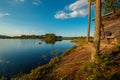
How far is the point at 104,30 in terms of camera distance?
85.3ft

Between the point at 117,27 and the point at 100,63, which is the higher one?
the point at 117,27

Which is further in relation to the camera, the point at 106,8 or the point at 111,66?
the point at 106,8

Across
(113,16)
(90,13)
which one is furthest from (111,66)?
(90,13)

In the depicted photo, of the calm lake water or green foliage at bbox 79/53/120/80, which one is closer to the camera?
green foliage at bbox 79/53/120/80

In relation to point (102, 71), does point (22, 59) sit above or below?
below

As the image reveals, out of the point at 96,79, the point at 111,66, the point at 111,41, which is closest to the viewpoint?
the point at 96,79

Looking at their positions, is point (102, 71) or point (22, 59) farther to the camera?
point (22, 59)

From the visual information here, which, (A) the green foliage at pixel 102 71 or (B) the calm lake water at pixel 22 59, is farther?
(B) the calm lake water at pixel 22 59

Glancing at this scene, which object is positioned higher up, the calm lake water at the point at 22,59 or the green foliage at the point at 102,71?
the green foliage at the point at 102,71

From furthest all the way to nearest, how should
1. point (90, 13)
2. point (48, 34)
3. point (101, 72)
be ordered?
point (48, 34)
point (90, 13)
point (101, 72)

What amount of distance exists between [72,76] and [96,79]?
6.99 feet

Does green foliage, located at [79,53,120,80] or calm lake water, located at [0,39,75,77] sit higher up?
green foliage, located at [79,53,120,80]

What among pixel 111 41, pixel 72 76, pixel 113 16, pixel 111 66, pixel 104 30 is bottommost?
pixel 72 76

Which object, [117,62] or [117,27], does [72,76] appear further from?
[117,27]
